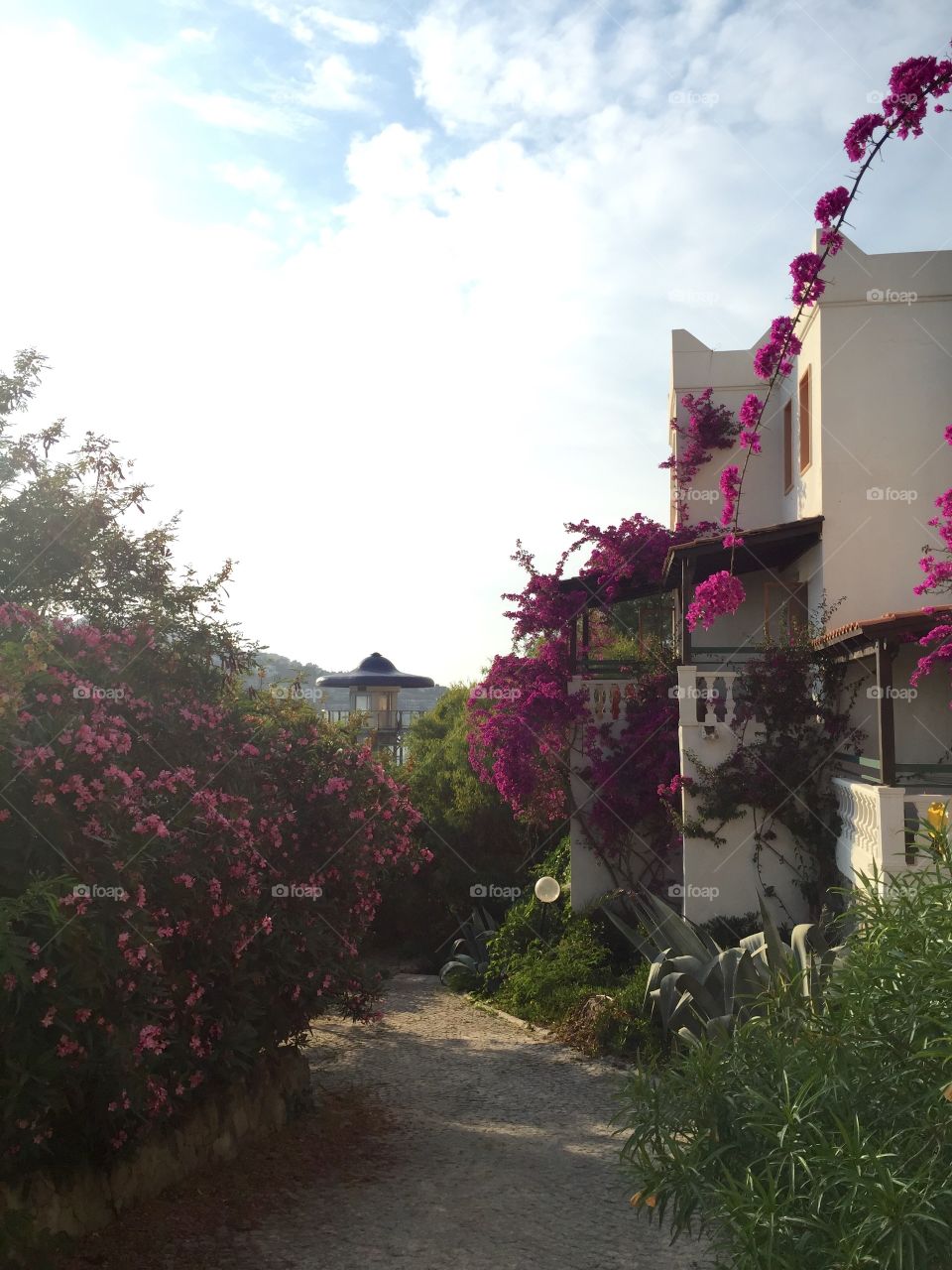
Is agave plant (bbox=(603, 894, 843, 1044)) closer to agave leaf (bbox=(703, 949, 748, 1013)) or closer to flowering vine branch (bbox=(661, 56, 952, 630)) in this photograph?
agave leaf (bbox=(703, 949, 748, 1013))

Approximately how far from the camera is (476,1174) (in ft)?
22.0

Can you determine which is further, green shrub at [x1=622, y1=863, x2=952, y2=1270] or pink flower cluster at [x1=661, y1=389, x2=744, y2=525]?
pink flower cluster at [x1=661, y1=389, x2=744, y2=525]

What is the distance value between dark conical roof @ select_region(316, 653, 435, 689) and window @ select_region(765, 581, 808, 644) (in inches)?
444

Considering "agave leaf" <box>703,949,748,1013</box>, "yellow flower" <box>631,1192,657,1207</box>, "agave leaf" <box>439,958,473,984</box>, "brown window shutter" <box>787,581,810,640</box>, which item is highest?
"brown window shutter" <box>787,581,810,640</box>

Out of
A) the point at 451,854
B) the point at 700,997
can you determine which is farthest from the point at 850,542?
the point at 451,854

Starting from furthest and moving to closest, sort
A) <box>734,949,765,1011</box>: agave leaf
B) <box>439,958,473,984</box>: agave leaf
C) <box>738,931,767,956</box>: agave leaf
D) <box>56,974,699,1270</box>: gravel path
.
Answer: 1. <box>439,958,473,984</box>: agave leaf
2. <box>738,931,767,956</box>: agave leaf
3. <box>734,949,765,1011</box>: agave leaf
4. <box>56,974,699,1270</box>: gravel path

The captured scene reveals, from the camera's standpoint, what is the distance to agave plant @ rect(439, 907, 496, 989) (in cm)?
1340

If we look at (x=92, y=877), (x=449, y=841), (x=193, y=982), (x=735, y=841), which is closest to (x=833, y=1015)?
(x=92, y=877)

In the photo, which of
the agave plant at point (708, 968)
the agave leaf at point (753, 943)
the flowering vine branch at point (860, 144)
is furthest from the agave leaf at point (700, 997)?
the flowering vine branch at point (860, 144)

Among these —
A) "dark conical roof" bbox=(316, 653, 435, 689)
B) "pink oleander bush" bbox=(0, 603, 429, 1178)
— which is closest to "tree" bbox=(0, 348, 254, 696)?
"pink oleander bush" bbox=(0, 603, 429, 1178)

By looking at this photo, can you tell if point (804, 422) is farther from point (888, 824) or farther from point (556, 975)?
point (556, 975)

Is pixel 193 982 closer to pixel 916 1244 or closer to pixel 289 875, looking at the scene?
pixel 289 875

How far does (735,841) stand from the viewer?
10914mm

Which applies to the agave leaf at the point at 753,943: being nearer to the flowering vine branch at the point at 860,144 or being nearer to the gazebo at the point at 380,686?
the flowering vine branch at the point at 860,144
